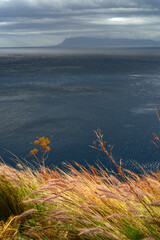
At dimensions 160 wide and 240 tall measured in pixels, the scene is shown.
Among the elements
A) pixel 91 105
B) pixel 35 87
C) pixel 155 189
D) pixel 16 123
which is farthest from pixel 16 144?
pixel 35 87

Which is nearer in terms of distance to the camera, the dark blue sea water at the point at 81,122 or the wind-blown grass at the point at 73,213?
the wind-blown grass at the point at 73,213

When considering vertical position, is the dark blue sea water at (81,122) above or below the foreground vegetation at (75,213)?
below

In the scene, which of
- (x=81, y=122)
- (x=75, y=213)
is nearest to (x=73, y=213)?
(x=75, y=213)

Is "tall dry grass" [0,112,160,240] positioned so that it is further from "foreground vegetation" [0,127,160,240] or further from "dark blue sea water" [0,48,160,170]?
"dark blue sea water" [0,48,160,170]

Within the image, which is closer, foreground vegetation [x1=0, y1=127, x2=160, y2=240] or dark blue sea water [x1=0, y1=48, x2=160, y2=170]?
foreground vegetation [x1=0, y1=127, x2=160, y2=240]

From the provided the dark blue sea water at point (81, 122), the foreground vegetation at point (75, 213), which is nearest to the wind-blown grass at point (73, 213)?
the foreground vegetation at point (75, 213)

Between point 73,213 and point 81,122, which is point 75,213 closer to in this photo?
point 73,213

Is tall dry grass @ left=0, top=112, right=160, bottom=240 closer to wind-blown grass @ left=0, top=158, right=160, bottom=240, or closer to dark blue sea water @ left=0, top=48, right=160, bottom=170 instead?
wind-blown grass @ left=0, top=158, right=160, bottom=240

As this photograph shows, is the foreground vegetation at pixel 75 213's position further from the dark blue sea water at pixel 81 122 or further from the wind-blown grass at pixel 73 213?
the dark blue sea water at pixel 81 122

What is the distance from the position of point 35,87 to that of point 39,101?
16.7m

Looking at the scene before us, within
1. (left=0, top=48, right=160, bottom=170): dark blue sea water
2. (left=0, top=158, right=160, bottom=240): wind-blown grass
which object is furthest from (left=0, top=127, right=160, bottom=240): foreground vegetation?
(left=0, top=48, right=160, bottom=170): dark blue sea water

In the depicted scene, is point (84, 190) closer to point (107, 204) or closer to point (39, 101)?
point (107, 204)

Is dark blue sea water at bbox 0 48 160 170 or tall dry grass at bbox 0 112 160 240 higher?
tall dry grass at bbox 0 112 160 240

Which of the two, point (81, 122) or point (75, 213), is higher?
point (75, 213)
